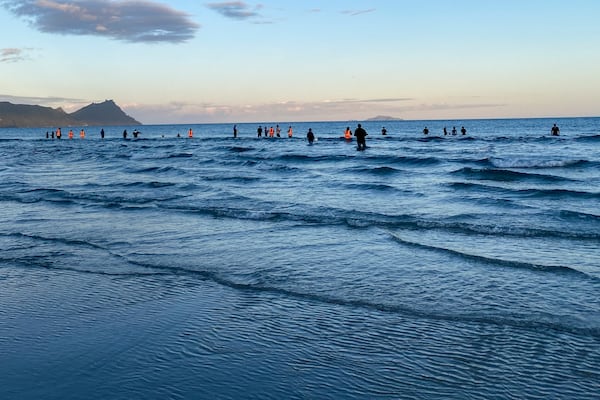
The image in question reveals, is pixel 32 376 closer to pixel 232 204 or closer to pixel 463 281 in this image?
pixel 463 281

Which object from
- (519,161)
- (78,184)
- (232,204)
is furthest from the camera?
(519,161)

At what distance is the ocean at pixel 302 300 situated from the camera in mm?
5520

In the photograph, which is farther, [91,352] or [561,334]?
[561,334]

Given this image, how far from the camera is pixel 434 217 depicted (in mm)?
15805

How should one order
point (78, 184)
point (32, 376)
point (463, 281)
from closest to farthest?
point (32, 376) < point (463, 281) < point (78, 184)

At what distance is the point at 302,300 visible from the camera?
8156 mm

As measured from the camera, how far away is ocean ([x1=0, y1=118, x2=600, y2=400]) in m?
5.52

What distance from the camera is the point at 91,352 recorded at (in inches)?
245

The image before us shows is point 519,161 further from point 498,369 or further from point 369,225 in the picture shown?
point 498,369

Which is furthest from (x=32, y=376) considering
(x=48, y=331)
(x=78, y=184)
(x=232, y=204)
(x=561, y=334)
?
(x=78, y=184)

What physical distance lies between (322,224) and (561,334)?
8.44 metres

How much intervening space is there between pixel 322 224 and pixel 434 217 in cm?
327

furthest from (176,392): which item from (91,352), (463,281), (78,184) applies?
(78,184)

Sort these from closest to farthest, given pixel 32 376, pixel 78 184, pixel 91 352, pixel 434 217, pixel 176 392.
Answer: pixel 176 392
pixel 32 376
pixel 91 352
pixel 434 217
pixel 78 184
